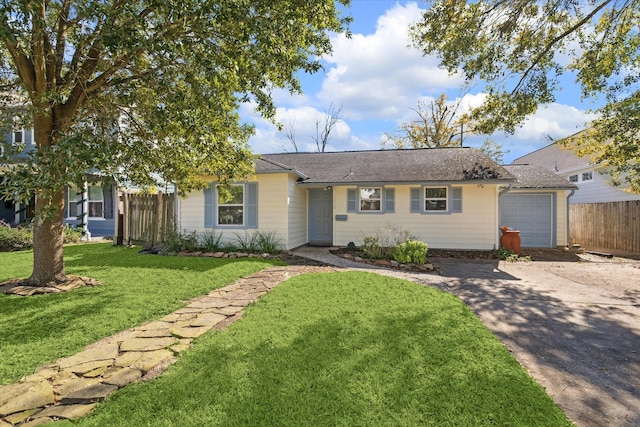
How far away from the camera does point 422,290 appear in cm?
627

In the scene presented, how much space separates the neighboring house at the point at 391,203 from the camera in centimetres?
1166

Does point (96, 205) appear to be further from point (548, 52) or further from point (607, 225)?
point (607, 225)

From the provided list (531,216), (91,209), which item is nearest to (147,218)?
(91,209)

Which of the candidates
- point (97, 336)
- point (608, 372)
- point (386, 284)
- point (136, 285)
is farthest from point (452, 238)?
point (97, 336)

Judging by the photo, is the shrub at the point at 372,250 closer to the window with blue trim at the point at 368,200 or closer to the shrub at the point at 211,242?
the window with blue trim at the point at 368,200

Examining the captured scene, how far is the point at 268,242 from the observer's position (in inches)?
446

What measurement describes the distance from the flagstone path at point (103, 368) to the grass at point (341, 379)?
0.61ft

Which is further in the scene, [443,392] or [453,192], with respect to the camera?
[453,192]

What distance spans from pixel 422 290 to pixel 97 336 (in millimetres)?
5066

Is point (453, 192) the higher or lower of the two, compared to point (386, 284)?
higher

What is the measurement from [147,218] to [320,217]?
6626mm

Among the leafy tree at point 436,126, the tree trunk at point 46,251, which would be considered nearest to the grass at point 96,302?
the tree trunk at point 46,251

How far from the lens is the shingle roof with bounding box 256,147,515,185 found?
11.9 m

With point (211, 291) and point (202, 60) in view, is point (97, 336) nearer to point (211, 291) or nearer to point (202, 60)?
point (211, 291)
